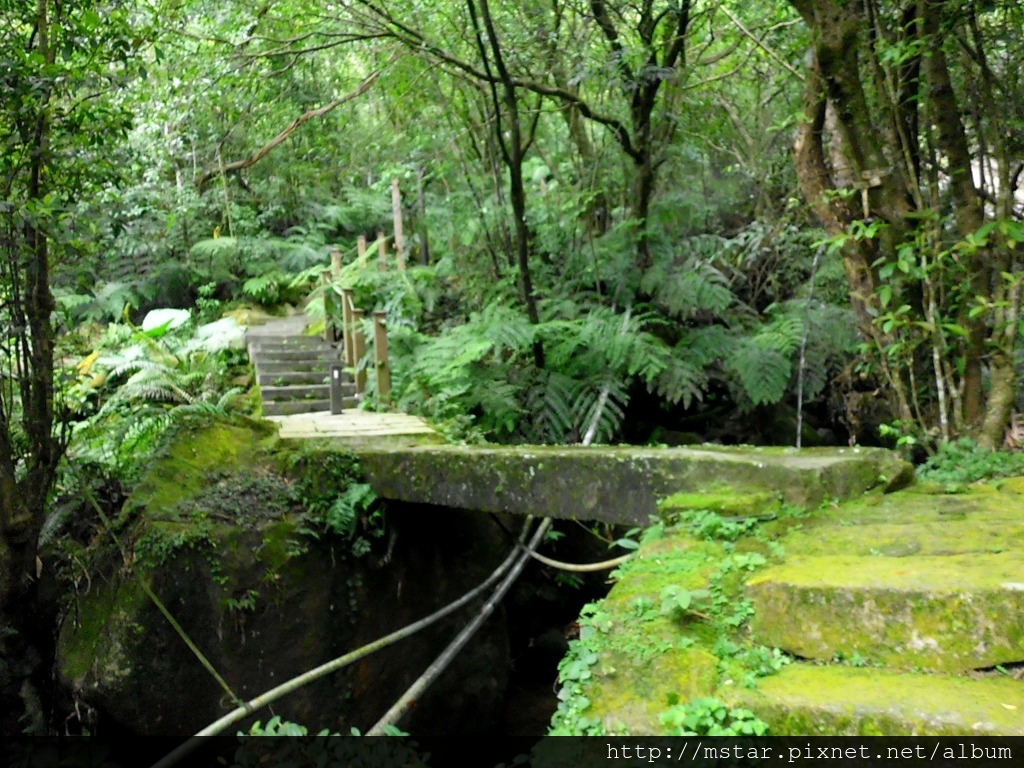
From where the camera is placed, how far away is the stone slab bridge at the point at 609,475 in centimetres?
343

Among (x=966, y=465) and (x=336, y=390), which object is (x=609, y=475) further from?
(x=336, y=390)

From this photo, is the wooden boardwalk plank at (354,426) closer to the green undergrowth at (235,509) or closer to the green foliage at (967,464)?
the green undergrowth at (235,509)

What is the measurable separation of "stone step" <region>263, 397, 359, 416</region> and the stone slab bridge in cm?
379

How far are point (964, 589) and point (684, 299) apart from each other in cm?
614

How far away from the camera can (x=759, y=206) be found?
30.9 feet

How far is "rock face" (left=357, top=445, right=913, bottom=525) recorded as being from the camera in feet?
11.2

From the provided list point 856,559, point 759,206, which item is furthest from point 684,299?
point 856,559

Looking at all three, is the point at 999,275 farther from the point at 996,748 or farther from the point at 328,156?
the point at 328,156

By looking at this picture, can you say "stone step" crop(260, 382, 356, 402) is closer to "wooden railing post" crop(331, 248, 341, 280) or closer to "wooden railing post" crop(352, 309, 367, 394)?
"wooden railing post" crop(352, 309, 367, 394)

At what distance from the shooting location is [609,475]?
13.0 ft

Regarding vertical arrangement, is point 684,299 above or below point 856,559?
above

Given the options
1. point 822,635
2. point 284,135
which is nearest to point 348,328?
point 284,135

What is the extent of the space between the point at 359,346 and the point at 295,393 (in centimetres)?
111

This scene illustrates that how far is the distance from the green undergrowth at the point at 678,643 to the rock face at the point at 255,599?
10.0 ft
